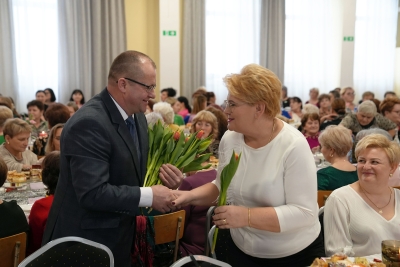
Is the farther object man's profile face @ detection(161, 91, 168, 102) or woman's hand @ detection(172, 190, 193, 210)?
man's profile face @ detection(161, 91, 168, 102)

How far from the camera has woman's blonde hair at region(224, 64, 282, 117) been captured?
2.14 meters

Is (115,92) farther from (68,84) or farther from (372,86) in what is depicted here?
(372,86)

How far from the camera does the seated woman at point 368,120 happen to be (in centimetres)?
645

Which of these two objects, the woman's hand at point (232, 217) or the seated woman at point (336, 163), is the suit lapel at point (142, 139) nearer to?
the woman's hand at point (232, 217)

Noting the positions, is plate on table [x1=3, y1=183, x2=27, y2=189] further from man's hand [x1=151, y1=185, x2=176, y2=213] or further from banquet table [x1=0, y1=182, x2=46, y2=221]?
man's hand [x1=151, y1=185, x2=176, y2=213]

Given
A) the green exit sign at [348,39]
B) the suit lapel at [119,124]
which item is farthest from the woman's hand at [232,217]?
the green exit sign at [348,39]

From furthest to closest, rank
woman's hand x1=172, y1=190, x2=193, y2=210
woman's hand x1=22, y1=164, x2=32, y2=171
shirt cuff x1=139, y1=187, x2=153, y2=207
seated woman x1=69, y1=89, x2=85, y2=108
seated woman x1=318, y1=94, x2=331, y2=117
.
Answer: seated woman x1=69, y1=89, x2=85, y2=108 → seated woman x1=318, y1=94, x2=331, y2=117 → woman's hand x1=22, y1=164, x2=32, y2=171 → woman's hand x1=172, y1=190, x2=193, y2=210 → shirt cuff x1=139, y1=187, x2=153, y2=207

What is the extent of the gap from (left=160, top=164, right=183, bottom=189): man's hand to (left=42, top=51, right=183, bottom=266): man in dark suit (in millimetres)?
127

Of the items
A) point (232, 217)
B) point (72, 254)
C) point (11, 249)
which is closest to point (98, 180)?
point (72, 254)

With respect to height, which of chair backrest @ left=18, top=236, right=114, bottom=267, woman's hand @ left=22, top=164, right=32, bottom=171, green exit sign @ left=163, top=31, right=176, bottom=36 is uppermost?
green exit sign @ left=163, top=31, right=176, bottom=36

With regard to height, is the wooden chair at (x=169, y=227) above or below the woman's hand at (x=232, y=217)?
below

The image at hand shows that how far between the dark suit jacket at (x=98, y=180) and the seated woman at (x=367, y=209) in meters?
1.07

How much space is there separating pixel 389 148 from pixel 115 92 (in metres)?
1.57

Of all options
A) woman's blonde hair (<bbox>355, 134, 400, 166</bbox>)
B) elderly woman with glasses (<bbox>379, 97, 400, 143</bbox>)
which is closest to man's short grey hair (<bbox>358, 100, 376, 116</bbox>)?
elderly woman with glasses (<bbox>379, 97, 400, 143</bbox>)
